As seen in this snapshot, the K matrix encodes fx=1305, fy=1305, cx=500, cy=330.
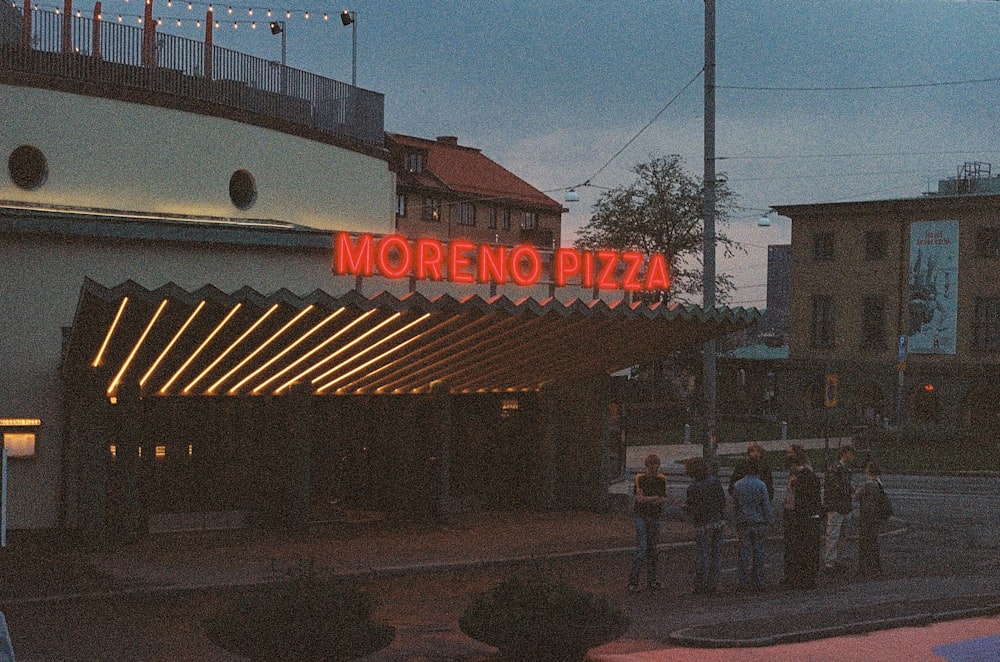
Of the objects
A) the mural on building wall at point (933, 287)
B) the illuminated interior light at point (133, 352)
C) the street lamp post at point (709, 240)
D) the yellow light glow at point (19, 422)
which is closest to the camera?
the illuminated interior light at point (133, 352)

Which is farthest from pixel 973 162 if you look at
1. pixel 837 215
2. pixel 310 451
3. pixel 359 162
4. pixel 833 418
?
pixel 310 451

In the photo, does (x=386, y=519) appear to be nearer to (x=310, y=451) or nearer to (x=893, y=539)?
(x=310, y=451)

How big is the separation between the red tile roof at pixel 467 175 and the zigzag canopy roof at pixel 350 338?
60685mm

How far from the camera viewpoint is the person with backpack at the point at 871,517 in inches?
758

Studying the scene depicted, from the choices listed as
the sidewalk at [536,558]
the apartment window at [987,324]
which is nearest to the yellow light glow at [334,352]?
the sidewalk at [536,558]

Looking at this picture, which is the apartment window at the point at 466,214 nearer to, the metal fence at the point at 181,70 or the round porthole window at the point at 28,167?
the metal fence at the point at 181,70

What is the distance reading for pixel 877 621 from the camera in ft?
45.4

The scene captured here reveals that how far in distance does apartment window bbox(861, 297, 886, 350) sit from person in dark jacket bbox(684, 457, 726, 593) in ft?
178

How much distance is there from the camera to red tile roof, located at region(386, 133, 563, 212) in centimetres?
8844

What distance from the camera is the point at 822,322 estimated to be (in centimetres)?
7238

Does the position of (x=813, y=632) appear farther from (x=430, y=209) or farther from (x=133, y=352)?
(x=430, y=209)

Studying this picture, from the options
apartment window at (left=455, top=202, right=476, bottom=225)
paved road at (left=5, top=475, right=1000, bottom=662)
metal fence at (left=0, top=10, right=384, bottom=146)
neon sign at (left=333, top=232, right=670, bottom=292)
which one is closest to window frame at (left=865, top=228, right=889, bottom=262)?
apartment window at (left=455, top=202, right=476, bottom=225)

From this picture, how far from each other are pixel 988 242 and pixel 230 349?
5415 centimetres

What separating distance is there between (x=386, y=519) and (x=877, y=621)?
45.0 ft
